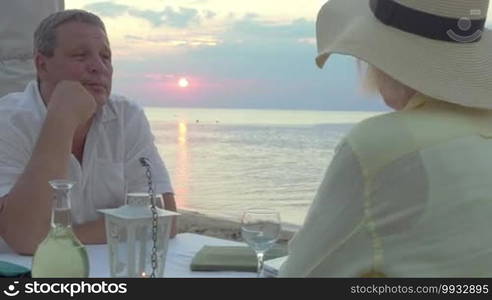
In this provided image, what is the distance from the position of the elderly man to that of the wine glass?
68cm

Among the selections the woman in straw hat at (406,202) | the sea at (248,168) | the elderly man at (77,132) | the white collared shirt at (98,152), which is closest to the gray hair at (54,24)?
the elderly man at (77,132)

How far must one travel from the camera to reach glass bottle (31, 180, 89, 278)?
1.48 meters

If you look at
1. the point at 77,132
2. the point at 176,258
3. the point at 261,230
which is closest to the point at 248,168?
the point at 77,132

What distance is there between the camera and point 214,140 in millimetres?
24266

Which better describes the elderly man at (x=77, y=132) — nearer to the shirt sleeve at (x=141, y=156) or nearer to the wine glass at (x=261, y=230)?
the shirt sleeve at (x=141, y=156)

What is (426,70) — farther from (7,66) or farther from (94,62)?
(7,66)

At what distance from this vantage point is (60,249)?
149 centimetres

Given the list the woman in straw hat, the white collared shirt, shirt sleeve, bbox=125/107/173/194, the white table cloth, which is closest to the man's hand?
the white collared shirt

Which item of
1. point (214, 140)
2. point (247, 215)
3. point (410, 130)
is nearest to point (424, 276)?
point (410, 130)

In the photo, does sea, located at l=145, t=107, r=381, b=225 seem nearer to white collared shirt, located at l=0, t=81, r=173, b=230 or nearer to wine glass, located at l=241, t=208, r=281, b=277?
white collared shirt, located at l=0, t=81, r=173, b=230

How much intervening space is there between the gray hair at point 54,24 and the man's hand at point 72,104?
18 cm

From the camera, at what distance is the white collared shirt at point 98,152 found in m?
2.47

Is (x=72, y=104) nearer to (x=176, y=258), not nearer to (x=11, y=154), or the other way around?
(x=11, y=154)

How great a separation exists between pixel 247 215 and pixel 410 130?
74cm
